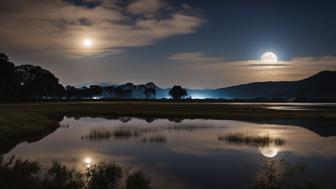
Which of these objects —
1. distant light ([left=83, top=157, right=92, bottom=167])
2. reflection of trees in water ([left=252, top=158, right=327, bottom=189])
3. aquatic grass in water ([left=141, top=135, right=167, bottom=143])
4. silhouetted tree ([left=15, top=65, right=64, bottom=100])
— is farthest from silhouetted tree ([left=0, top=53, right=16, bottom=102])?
reflection of trees in water ([left=252, top=158, right=327, bottom=189])

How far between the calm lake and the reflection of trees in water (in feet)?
0.20

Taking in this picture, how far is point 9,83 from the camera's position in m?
146

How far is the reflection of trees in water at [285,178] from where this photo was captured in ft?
62.5

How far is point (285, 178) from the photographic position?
68.9ft

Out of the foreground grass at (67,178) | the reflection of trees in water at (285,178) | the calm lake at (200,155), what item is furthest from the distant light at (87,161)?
the reflection of trees in water at (285,178)

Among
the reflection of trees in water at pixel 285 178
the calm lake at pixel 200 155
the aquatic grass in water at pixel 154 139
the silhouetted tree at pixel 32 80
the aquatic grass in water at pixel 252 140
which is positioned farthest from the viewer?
the silhouetted tree at pixel 32 80

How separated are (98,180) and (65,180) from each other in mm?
1955

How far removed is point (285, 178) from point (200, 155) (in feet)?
35.1

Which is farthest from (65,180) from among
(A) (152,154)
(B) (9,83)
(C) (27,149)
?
(B) (9,83)

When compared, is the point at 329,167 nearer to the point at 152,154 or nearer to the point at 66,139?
the point at 152,154

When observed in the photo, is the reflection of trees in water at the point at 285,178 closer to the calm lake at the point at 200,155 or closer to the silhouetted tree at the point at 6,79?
the calm lake at the point at 200,155

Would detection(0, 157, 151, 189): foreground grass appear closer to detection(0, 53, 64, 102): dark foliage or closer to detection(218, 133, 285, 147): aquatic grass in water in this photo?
detection(218, 133, 285, 147): aquatic grass in water

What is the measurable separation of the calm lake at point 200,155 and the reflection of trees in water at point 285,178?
6 centimetres

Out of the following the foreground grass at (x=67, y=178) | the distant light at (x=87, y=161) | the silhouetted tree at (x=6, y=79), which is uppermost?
the silhouetted tree at (x=6, y=79)
